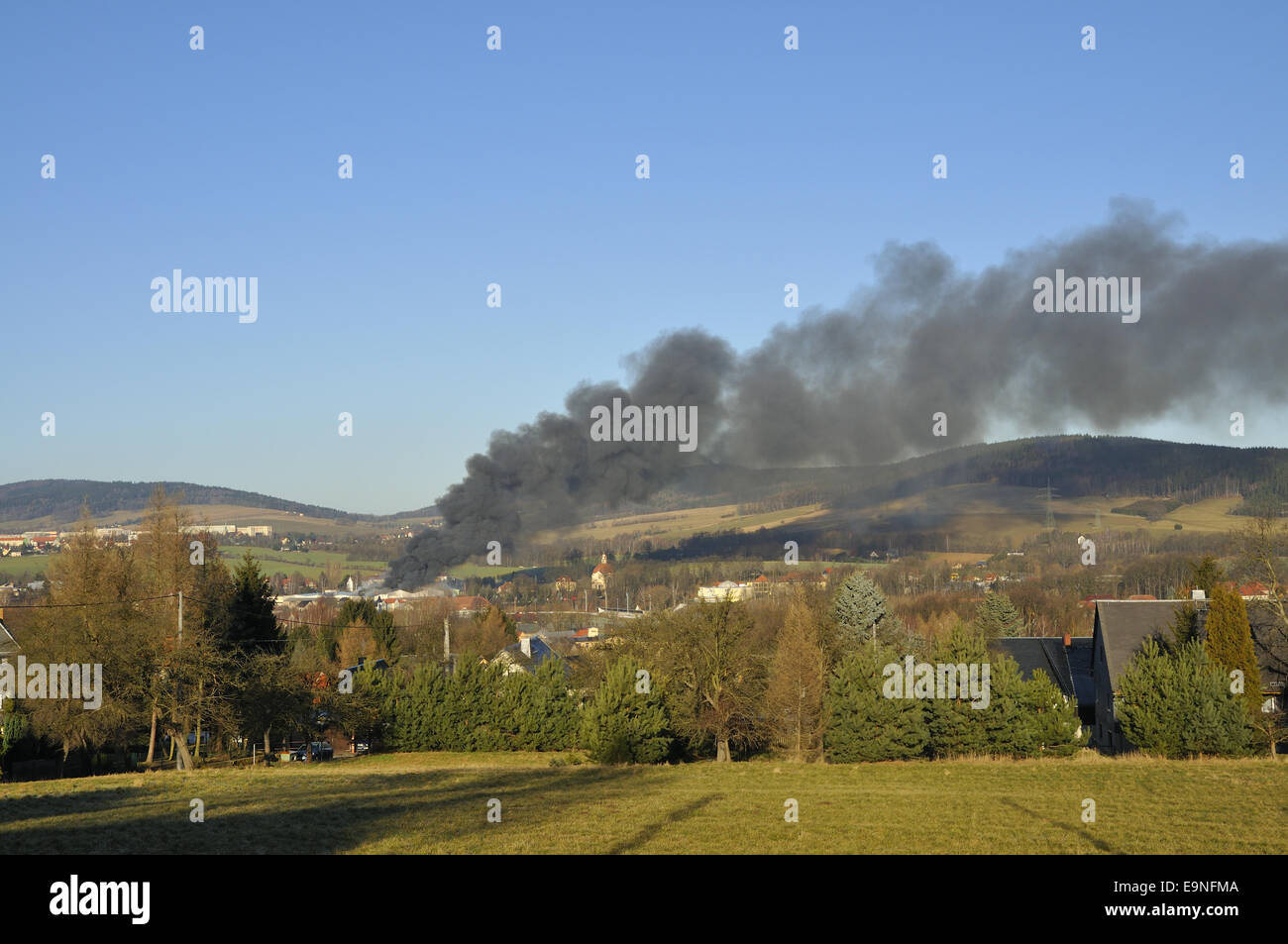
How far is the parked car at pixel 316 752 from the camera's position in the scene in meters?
53.3

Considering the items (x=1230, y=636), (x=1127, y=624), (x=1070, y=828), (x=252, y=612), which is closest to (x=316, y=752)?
(x=252, y=612)

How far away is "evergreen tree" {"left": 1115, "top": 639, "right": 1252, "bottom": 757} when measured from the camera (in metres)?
37.4

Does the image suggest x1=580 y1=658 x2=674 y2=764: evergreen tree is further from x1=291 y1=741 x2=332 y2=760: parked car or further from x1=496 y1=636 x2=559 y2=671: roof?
x1=496 y1=636 x2=559 y2=671: roof

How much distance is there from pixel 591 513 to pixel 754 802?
44345 millimetres

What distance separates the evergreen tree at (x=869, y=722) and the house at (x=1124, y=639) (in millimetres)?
13364

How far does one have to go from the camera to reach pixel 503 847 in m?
16.8

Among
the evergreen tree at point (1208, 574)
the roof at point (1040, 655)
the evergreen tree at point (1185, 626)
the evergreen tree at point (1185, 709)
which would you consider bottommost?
the roof at point (1040, 655)

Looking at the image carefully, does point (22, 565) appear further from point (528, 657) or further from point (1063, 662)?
point (1063, 662)

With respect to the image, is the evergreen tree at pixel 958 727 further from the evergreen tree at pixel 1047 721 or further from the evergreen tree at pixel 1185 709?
the evergreen tree at pixel 1185 709

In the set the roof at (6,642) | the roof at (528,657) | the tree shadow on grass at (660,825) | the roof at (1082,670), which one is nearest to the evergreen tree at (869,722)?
the tree shadow on grass at (660,825)

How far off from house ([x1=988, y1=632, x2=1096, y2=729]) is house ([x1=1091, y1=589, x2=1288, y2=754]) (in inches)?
101

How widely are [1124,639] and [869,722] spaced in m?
20.9

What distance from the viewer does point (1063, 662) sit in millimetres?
65000
